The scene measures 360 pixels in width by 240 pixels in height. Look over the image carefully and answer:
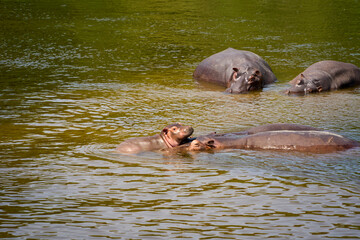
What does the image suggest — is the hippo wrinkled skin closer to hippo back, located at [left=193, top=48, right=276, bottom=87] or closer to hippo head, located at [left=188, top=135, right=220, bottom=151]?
hippo head, located at [left=188, top=135, right=220, bottom=151]

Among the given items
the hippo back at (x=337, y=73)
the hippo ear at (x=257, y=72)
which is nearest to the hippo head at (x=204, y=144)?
the hippo ear at (x=257, y=72)

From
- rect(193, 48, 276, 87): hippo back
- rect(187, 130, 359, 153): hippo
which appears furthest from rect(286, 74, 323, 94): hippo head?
rect(187, 130, 359, 153): hippo

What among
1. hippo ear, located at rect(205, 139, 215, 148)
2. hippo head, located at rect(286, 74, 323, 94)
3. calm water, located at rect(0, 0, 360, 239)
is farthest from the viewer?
hippo head, located at rect(286, 74, 323, 94)

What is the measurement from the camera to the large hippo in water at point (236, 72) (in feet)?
41.8

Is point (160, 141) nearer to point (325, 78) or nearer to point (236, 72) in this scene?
point (236, 72)

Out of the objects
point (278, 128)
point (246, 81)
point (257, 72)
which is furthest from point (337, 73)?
point (278, 128)

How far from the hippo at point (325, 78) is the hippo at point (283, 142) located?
4.31 metres

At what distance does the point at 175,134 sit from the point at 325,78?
220 inches

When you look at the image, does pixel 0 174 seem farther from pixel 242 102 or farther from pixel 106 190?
pixel 242 102

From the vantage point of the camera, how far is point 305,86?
40.6ft

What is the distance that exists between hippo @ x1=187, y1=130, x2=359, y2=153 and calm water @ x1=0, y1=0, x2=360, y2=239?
18 centimetres

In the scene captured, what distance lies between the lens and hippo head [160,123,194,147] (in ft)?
26.7

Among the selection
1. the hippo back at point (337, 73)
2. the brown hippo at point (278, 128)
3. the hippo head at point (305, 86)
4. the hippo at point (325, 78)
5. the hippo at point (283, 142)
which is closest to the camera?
the hippo at point (283, 142)

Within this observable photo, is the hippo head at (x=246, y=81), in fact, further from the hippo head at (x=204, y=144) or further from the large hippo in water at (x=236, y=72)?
the hippo head at (x=204, y=144)
